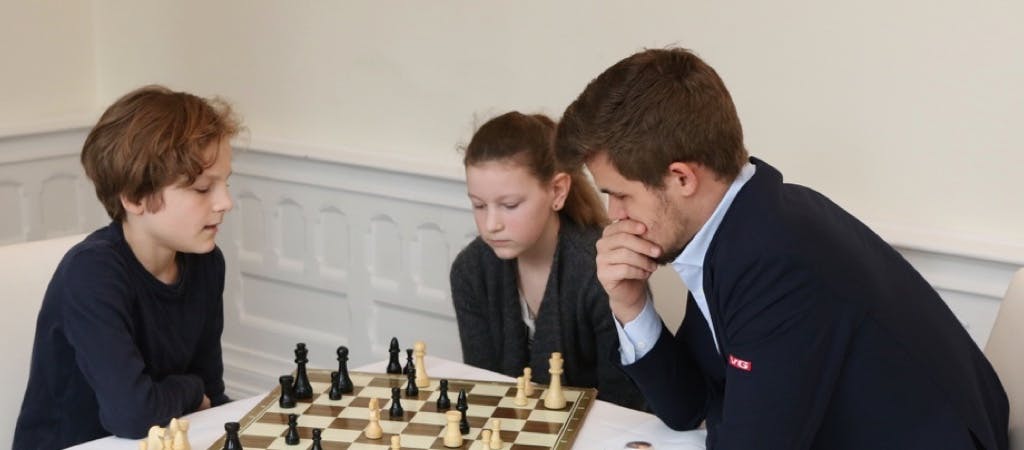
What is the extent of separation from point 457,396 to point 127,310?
63cm

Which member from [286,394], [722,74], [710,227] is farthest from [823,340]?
[722,74]

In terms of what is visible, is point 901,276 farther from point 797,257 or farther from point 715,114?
point 715,114

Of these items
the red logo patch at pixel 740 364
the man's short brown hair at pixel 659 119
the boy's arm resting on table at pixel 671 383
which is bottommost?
the boy's arm resting on table at pixel 671 383

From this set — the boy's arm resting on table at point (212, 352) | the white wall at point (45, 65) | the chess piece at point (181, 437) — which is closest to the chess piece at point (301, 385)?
the chess piece at point (181, 437)

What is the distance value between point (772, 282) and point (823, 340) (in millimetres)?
108

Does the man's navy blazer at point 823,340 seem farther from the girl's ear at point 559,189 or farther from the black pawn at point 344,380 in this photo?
the girl's ear at point 559,189

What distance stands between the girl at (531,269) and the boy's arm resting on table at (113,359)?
80cm

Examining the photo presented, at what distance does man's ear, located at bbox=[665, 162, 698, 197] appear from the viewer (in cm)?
196

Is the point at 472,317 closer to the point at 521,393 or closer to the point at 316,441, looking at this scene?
the point at 521,393

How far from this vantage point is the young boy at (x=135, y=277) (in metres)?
2.38

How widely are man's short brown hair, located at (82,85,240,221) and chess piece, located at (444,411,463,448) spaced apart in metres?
0.75

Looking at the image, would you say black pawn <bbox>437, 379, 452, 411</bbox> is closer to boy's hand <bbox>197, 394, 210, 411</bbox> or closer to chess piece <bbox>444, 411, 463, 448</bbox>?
chess piece <bbox>444, 411, 463, 448</bbox>

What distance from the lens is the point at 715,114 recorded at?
197 cm

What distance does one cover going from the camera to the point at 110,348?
7.71 feet
